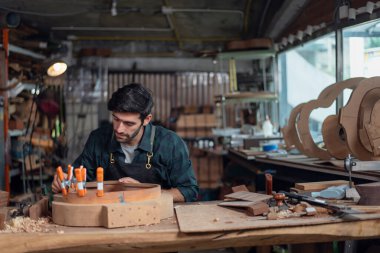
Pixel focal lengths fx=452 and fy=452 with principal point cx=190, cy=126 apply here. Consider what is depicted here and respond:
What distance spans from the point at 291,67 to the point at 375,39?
2.21 m

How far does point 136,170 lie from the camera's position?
275cm

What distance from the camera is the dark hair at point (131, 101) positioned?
2625 millimetres

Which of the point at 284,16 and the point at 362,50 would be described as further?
the point at 284,16

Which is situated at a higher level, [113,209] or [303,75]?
[303,75]

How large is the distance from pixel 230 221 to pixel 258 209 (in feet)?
0.54

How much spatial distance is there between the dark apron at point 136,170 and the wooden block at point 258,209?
870mm

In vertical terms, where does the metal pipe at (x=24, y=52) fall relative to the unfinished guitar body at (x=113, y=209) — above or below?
above

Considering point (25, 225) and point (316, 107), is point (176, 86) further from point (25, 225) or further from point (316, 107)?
point (25, 225)

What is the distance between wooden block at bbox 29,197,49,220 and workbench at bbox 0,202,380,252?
252 mm

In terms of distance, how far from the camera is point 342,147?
309 cm

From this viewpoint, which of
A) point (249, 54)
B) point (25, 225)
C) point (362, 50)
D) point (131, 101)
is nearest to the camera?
point (25, 225)

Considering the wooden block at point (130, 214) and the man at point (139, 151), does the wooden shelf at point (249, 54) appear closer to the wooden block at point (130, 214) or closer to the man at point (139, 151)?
the man at point (139, 151)

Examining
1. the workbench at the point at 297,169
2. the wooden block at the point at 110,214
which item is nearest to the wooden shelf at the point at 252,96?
the workbench at the point at 297,169

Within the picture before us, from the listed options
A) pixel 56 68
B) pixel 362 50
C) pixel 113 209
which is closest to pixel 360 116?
pixel 362 50
